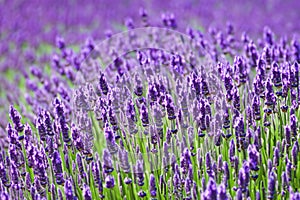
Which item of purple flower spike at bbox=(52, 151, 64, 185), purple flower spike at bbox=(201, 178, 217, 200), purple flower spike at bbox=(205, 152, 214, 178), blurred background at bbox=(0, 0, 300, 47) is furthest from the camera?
blurred background at bbox=(0, 0, 300, 47)

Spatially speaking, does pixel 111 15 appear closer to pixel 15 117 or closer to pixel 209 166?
pixel 15 117

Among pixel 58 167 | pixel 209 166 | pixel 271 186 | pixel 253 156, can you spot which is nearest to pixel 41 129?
pixel 58 167

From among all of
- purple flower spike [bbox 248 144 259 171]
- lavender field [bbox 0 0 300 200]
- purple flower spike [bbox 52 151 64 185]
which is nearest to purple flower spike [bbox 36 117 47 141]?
lavender field [bbox 0 0 300 200]

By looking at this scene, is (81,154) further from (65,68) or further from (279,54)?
(65,68)

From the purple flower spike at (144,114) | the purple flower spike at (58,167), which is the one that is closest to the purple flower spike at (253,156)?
the purple flower spike at (144,114)

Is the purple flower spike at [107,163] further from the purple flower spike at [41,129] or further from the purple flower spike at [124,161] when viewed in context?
the purple flower spike at [41,129]

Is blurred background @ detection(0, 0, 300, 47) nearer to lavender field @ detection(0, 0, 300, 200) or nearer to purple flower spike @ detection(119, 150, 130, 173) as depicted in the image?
lavender field @ detection(0, 0, 300, 200)

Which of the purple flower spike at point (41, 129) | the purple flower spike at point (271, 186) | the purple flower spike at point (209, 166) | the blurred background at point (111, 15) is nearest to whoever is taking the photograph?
the purple flower spike at point (271, 186)

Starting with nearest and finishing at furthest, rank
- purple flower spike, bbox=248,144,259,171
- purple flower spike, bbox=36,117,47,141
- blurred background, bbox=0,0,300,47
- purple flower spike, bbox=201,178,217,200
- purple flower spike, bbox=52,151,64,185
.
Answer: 1. purple flower spike, bbox=201,178,217,200
2. purple flower spike, bbox=248,144,259,171
3. purple flower spike, bbox=52,151,64,185
4. purple flower spike, bbox=36,117,47,141
5. blurred background, bbox=0,0,300,47

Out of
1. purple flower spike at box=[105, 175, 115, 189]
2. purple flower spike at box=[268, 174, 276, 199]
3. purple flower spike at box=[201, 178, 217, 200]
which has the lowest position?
purple flower spike at box=[201, 178, 217, 200]

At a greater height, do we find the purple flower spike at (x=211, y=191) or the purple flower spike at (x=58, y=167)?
the purple flower spike at (x=58, y=167)

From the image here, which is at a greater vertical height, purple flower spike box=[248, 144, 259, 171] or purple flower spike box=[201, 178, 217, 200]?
purple flower spike box=[248, 144, 259, 171]

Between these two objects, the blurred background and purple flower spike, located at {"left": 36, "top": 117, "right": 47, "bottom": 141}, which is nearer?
purple flower spike, located at {"left": 36, "top": 117, "right": 47, "bottom": 141}

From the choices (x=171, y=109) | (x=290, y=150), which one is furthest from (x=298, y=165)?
(x=171, y=109)
